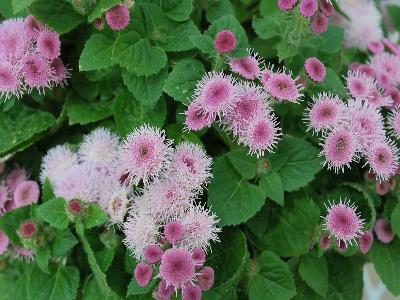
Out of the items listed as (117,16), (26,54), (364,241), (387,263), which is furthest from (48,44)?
(387,263)

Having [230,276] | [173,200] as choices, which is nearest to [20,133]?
[173,200]

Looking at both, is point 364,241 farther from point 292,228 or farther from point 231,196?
point 231,196

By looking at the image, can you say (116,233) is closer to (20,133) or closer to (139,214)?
(139,214)

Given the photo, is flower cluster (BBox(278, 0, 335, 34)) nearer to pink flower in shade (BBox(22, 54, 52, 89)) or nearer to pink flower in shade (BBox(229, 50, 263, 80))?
pink flower in shade (BBox(229, 50, 263, 80))

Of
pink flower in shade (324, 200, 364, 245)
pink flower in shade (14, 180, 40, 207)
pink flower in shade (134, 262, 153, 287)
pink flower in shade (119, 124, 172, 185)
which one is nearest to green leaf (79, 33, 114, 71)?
pink flower in shade (119, 124, 172, 185)

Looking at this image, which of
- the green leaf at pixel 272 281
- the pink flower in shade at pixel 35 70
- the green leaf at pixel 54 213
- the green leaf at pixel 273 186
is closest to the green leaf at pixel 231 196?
the green leaf at pixel 273 186

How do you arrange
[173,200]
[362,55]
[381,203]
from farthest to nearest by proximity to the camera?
[362,55], [381,203], [173,200]

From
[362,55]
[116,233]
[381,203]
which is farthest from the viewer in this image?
[362,55]
